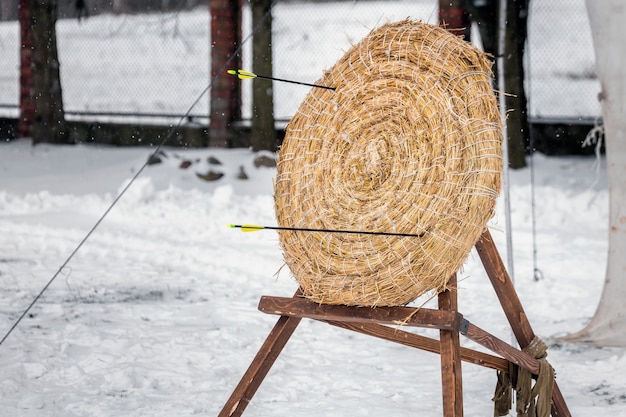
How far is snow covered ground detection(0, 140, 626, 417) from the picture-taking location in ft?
13.4

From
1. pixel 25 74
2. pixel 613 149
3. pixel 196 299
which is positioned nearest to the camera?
pixel 613 149

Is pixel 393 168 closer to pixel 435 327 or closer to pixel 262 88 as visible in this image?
pixel 435 327

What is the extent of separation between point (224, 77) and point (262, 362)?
22.4ft

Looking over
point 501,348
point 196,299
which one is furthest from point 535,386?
point 196,299

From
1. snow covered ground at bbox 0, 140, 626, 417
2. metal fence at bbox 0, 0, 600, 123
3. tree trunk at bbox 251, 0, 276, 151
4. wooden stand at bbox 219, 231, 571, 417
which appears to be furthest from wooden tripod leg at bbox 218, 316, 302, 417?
tree trunk at bbox 251, 0, 276, 151

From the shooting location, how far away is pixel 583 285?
6133mm

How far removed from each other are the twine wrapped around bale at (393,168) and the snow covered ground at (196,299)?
1151 mm

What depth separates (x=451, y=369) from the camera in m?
2.84

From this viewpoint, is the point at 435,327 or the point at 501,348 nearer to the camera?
the point at 435,327

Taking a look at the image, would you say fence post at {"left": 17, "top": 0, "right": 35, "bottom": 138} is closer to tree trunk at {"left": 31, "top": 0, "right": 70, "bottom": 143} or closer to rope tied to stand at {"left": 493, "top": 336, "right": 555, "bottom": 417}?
tree trunk at {"left": 31, "top": 0, "right": 70, "bottom": 143}

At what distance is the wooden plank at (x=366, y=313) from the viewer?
2.82 m

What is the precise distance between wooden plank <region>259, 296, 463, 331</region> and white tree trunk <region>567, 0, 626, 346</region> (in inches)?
90.2

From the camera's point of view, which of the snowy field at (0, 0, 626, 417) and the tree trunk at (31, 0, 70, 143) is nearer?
the snowy field at (0, 0, 626, 417)

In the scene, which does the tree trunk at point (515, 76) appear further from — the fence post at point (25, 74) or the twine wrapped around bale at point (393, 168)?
the twine wrapped around bale at point (393, 168)
